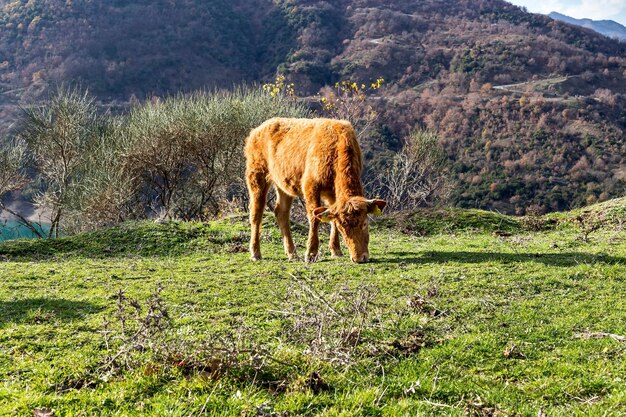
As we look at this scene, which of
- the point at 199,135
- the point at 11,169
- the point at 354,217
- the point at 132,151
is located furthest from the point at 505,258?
the point at 11,169

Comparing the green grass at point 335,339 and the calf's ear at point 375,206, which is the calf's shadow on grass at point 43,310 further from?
the calf's ear at point 375,206

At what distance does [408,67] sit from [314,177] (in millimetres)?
80658

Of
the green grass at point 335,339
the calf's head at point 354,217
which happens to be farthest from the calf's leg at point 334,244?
the calf's head at point 354,217

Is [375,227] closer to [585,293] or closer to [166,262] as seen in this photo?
[166,262]

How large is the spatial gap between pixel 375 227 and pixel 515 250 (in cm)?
566

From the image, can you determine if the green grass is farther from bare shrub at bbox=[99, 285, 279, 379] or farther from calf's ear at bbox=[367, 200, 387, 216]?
calf's ear at bbox=[367, 200, 387, 216]

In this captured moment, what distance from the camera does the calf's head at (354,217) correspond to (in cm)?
827

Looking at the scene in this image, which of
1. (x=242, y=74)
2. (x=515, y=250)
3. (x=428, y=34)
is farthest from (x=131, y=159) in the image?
(x=428, y=34)

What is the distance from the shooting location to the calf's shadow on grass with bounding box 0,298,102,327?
18.5 ft

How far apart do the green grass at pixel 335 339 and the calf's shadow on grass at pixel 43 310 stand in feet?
0.08

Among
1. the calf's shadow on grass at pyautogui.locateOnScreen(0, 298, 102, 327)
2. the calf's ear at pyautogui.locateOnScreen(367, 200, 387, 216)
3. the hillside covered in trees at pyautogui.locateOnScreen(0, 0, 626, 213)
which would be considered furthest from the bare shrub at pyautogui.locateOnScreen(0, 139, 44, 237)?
the hillside covered in trees at pyautogui.locateOnScreen(0, 0, 626, 213)

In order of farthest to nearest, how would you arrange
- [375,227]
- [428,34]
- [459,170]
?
[428,34] < [459,170] < [375,227]

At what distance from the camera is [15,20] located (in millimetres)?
76438

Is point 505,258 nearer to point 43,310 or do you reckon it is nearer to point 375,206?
point 375,206
